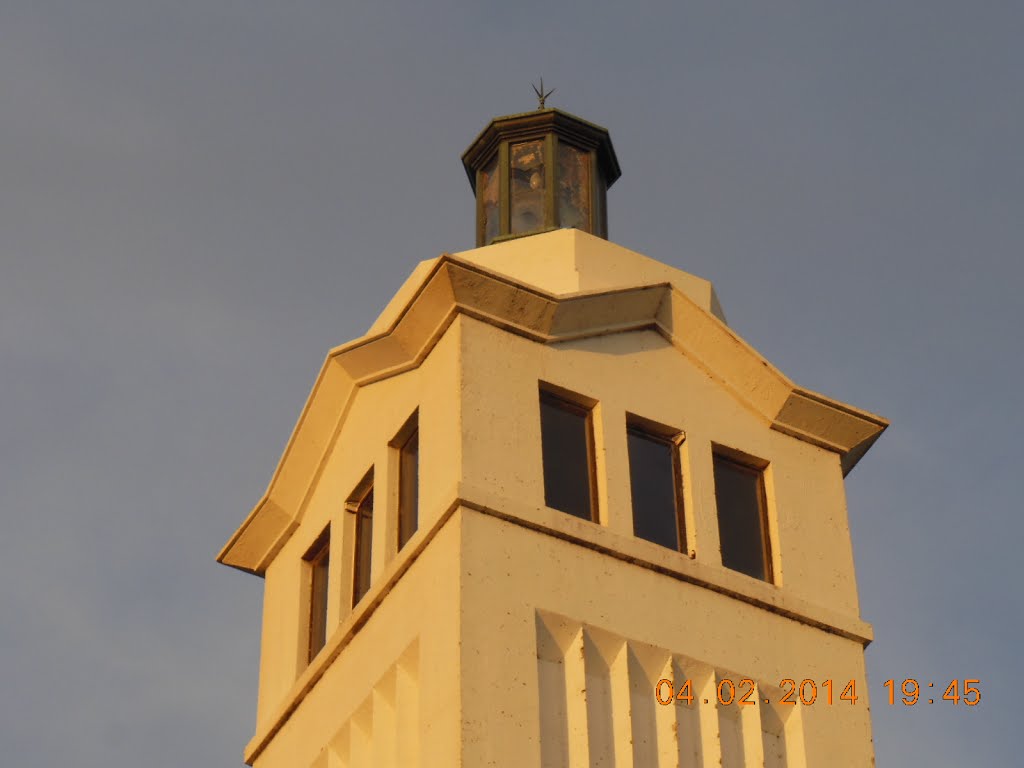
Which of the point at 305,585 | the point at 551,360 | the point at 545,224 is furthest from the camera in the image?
the point at 545,224

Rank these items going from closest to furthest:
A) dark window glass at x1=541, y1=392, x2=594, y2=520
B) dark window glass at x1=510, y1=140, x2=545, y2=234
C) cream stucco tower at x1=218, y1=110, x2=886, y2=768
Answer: cream stucco tower at x1=218, y1=110, x2=886, y2=768 < dark window glass at x1=541, y1=392, x2=594, y2=520 < dark window glass at x1=510, y1=140, x2=545, y2=234

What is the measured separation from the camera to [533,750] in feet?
73.8

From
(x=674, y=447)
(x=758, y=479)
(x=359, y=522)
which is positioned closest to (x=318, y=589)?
(x=359, y=522)

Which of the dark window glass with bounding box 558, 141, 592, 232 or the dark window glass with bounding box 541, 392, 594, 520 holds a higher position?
the dark window glass with bounding box 558, 141, 592, 232

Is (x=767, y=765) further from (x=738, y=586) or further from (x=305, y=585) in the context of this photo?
(x=305, y=585)

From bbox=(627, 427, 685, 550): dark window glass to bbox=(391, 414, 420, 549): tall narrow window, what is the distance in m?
2.23

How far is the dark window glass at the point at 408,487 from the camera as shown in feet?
83.0

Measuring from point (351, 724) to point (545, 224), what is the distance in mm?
7465

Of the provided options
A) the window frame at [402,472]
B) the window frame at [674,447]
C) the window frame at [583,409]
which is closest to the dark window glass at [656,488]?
the window frame at [674,447]

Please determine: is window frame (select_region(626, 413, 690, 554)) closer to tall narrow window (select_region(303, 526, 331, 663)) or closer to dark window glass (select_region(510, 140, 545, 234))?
tall narrow window (select_region(303, 526, 331, 663))

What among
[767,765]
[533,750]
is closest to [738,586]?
[767,765]

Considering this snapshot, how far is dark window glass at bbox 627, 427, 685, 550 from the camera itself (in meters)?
25.3

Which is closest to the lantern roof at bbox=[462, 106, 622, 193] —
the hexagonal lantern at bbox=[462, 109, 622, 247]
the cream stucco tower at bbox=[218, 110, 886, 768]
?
the hexagonal lantern at bbox=[462, 109, 622, 247]

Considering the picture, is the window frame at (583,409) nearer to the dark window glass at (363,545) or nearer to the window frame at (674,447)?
the window frame at (674,447)
